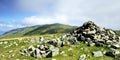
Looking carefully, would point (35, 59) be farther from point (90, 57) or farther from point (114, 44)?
point (114, 44)

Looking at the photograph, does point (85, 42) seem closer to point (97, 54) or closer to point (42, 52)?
point (97, 54)

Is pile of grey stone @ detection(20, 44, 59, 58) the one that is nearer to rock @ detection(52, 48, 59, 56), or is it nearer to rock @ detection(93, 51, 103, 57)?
rock @ detection(52, 48, 59, 56)

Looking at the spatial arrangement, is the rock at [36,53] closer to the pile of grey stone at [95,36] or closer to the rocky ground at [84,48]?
the rocky ground at [84,48]

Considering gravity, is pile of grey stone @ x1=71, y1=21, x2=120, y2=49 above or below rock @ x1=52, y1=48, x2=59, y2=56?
above

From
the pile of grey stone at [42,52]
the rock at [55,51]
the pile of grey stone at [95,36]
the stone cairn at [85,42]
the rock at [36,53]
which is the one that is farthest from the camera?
the pile of grey stone at [95,36]

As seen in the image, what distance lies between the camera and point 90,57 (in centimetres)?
4403

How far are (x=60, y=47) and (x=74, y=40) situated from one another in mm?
5820

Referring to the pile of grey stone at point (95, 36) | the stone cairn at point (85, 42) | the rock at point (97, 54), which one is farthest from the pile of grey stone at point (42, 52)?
the pile of grey stone at point (95, 36)

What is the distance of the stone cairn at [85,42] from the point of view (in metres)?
47.2

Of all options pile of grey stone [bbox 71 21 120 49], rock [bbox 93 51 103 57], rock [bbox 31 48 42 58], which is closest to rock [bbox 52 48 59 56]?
rock [bbox 31 48 42 58]

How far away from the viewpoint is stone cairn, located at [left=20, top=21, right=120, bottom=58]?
155 ft

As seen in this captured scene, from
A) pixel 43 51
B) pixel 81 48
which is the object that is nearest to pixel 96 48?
pixel 81 48

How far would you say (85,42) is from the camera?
5356 centimetres

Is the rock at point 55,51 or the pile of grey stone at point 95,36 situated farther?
the pile of grey stone at point 95,36
